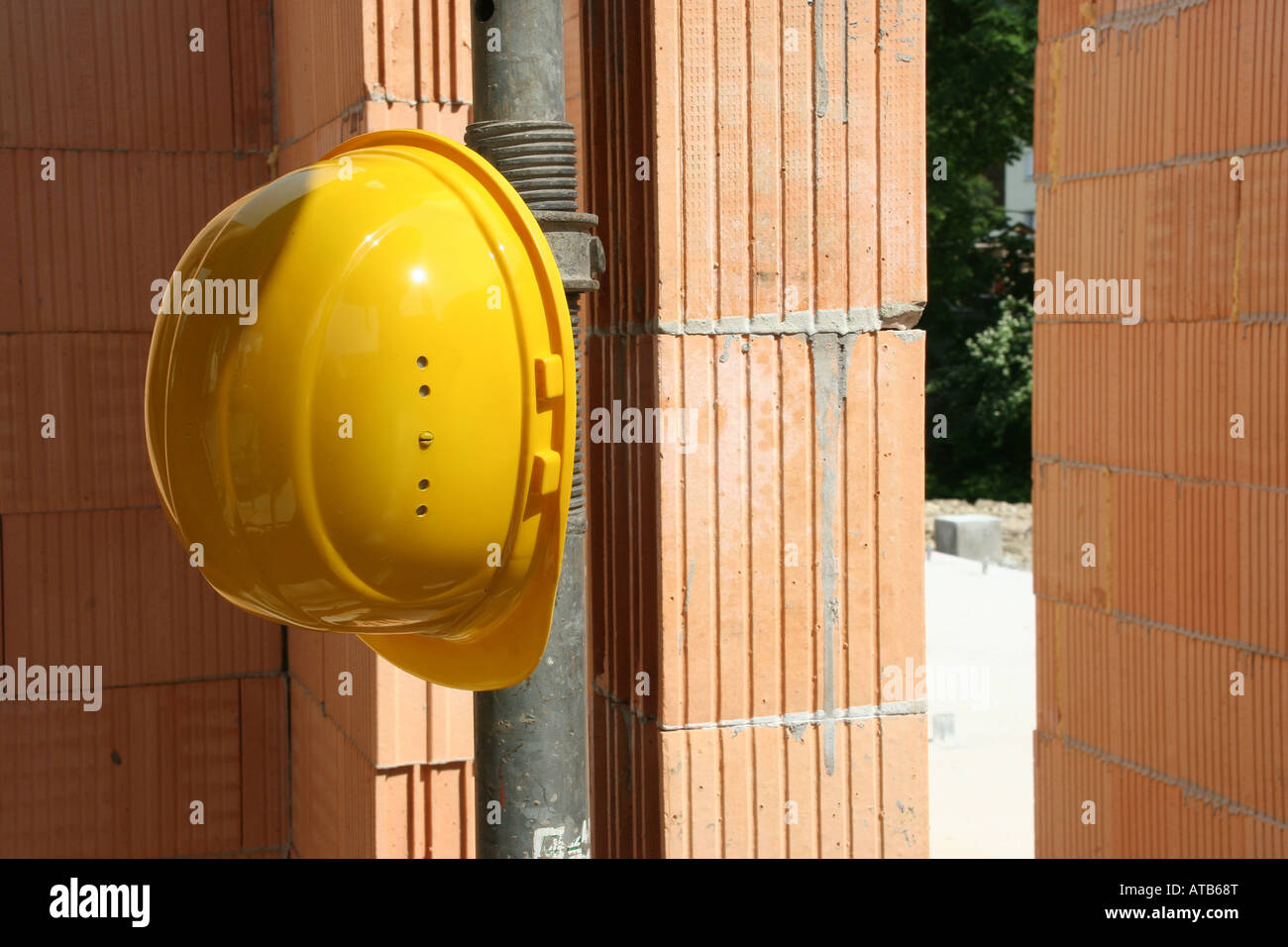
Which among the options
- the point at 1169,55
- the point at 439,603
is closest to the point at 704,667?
the point at 439,603

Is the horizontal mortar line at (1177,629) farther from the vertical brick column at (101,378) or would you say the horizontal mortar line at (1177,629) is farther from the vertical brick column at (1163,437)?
the vertical brick column at (101,378)

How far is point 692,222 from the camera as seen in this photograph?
13.3ft

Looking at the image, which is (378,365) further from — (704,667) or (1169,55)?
(1169,55)

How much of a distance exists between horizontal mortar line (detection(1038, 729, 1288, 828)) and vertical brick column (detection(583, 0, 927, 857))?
424 centimetres

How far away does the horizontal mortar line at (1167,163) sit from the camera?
769 cm

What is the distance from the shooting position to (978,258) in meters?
32.4

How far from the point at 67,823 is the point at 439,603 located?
5722 mm

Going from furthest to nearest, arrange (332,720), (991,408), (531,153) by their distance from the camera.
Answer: (991,408)
(332,720)
(531,153)

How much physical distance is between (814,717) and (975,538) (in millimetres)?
17792

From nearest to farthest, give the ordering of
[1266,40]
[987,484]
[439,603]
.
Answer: [439,603] → [1266,40] → [987,484]

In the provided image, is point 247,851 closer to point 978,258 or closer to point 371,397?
point 371,397

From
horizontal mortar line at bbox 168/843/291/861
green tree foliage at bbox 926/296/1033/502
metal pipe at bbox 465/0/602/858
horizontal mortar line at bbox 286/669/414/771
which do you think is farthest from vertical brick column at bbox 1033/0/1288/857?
green tree foliage at bbox 926/296/1033/502

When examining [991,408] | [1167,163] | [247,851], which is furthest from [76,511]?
[991,408]

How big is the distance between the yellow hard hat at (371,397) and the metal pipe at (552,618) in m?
0.06
